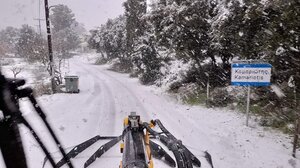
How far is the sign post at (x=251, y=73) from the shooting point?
913 centimetres

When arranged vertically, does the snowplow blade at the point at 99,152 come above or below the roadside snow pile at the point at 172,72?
below

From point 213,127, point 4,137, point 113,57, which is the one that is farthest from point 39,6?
point 113,57

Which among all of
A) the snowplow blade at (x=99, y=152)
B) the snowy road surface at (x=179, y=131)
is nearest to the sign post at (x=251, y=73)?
the snowy road surface at (x=179, y=131)

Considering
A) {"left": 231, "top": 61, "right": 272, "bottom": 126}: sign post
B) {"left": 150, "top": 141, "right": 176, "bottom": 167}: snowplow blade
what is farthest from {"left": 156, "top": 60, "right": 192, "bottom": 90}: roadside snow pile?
{"left": 150, "top": 141, "right": 176, "bottom": 167}: snowplow blade

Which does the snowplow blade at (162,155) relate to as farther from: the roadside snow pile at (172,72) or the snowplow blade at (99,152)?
the roadside snow pile at (172,72)

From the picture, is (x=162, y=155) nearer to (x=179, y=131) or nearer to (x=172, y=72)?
(x=179, y=131)

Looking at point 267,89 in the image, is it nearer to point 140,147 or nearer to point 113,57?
point 140,147

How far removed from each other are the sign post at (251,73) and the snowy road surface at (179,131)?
4.72 feet

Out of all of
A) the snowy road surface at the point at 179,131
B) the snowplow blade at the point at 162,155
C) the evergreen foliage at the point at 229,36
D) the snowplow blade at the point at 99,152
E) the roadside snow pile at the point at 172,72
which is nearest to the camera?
the snowplow blade at the point at 99,152

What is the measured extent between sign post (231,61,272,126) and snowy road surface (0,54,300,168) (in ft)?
4.72

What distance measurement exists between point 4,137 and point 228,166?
19.6ft

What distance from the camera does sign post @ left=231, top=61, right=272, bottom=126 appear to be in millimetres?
9133

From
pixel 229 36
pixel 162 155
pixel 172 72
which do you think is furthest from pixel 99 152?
pixel 172 72

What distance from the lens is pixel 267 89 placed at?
1159 cm
